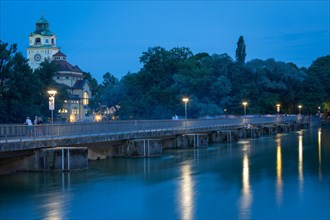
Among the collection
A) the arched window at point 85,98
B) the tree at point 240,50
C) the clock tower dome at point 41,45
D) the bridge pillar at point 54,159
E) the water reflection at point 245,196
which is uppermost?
the clock tower dome at point 41,45

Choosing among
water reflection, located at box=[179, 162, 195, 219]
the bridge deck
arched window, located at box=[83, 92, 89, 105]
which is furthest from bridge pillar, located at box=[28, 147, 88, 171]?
arched window, located at box=[83, 92, 89, 105]

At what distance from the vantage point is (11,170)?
2944 cm

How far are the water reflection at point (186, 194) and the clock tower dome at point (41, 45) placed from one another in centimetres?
12694

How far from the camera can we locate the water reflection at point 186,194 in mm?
20000

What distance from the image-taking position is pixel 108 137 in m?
35.6

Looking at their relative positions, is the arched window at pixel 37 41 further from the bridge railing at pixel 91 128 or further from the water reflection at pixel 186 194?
the water reflection at pixel 186 194

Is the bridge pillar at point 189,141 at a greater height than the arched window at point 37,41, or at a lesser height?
lesser

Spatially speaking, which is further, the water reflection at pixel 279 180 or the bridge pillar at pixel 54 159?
the bridge pillar at pixel 54 159

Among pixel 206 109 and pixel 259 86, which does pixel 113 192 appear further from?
pixel 259 86

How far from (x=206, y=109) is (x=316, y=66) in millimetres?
48415

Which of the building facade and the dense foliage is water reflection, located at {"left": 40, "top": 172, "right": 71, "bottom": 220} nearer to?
the dense foliage

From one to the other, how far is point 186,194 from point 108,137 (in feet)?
41.2

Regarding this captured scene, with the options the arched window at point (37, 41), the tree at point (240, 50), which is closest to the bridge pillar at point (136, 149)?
the tree at point (240, 50)

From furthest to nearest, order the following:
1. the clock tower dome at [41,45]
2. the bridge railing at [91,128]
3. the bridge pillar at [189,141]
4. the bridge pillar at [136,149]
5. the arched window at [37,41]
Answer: the arched window at [37,41], the clock tower dome at [41,45], the bridge pillar at [189,141], the bridge pillar at [136,149], the bridge railing at [91,128]
